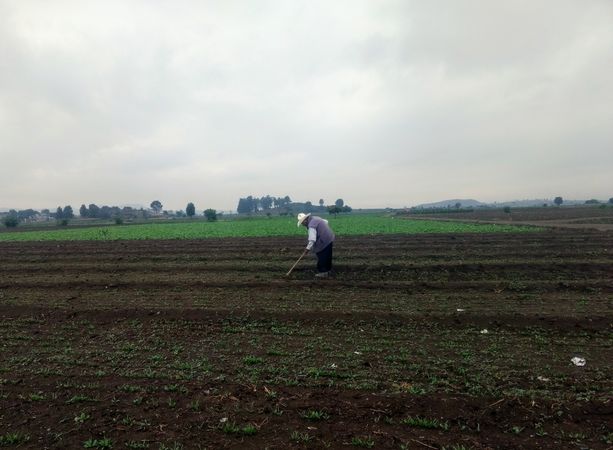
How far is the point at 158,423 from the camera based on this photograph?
12.9ft

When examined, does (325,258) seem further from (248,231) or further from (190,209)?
(190,209)

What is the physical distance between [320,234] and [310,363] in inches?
235

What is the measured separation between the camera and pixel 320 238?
1103cm

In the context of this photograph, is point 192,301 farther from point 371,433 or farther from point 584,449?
point 584,449

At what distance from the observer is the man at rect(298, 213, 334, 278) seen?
10.9 m

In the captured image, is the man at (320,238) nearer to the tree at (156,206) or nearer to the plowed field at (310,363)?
the plowed field at (310,363)

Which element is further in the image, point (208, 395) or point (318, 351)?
point (318, 351)

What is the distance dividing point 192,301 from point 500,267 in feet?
32.5

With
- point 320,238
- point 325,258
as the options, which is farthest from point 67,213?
point 320,238

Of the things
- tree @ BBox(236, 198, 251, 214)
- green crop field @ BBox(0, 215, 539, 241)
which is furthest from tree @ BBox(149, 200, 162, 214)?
green crop field @ BBox(0, 215, 539, 241)

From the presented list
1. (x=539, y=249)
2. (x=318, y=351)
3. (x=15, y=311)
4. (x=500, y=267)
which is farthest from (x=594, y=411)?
(x=539, y=249)

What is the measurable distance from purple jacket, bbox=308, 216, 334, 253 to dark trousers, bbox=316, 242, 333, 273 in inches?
9.4

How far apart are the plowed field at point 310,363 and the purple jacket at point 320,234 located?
3.61ft

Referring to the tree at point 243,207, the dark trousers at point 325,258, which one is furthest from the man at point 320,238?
the tree at point 243,207
